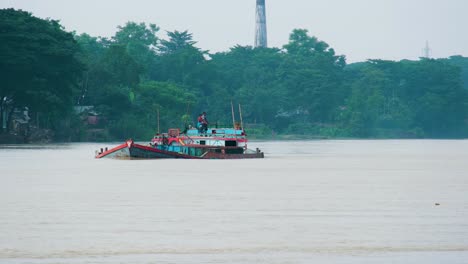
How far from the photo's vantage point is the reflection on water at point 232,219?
22469mm

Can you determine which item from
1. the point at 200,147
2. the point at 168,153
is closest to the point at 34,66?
the point at 168,153

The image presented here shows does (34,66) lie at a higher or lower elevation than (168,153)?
higher

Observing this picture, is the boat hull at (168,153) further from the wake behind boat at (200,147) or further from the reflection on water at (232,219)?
the reflection on water at (232,219)

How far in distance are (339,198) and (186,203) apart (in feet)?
19.6

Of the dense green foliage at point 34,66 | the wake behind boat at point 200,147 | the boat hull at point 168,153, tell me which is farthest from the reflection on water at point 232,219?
the dense green foliage at point 34,66

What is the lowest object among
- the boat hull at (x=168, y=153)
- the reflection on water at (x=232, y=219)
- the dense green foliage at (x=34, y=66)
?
the reflection on water at (x=232, y=219)

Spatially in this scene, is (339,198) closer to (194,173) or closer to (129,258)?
(129,258)

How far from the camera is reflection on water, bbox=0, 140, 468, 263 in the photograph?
2247 centimetres

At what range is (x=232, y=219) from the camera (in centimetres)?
2981

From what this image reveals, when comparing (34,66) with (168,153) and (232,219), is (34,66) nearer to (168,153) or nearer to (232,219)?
(168,153)

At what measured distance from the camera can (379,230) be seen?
2670 centimetres

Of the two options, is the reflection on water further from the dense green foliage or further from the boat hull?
the dense green foliage

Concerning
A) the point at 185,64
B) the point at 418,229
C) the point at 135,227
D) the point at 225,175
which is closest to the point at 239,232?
the point at 135,227

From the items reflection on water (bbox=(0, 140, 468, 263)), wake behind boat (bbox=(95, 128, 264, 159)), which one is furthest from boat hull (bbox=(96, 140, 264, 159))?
reflection on water (bbox=(0, 140, 468, 263))
